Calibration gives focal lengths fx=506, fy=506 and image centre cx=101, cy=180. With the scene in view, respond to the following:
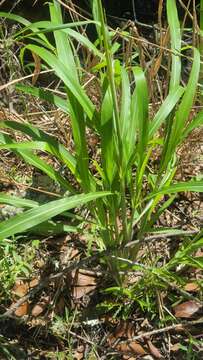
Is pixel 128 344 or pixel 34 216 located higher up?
pixel 34 216

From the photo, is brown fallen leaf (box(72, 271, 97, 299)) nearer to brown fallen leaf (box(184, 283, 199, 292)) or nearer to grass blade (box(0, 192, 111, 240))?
brown fallen leaf (box(184, 283, 199, 292))

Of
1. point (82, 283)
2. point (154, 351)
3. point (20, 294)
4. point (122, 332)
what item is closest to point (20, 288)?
point (20, 294)

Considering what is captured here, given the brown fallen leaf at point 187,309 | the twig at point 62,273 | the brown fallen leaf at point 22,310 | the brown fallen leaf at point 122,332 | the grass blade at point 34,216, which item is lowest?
the brown fallen leaf at point 122,332

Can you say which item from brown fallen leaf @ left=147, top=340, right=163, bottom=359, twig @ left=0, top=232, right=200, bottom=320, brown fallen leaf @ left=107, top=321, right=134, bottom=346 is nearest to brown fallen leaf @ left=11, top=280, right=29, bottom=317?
twig @ left=0, top=232, right=200, bottom=320

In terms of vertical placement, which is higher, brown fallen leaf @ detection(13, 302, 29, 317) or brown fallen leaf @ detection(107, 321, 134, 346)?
brown fallen leaf @ detection(13, 302, 29, 317)

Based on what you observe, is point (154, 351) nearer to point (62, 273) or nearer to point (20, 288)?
point (62, 273)

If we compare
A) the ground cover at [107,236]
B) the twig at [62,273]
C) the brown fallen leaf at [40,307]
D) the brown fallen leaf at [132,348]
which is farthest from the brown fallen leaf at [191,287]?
the brown fallen leaf at [40,307]

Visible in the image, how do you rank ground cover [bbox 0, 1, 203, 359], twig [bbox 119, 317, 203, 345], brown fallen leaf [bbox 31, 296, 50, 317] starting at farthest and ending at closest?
brown fallen leaf [bbox 31, 296, 50, 317], twig [bbox 119, 317, 203, 345], ground cover [bbox 0, 1, 203, 359]

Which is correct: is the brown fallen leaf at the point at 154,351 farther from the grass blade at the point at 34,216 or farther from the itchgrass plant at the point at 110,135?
the grass blade at the point at 34,216

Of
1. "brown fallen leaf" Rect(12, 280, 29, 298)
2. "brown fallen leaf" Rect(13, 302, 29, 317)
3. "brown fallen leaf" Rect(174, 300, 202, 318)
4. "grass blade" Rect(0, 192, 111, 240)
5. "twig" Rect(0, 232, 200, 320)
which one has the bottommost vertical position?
"brown fallen leaf" Rect(174, 300, 202, 318)

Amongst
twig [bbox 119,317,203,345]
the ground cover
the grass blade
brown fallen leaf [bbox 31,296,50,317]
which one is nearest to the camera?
the grass blade
